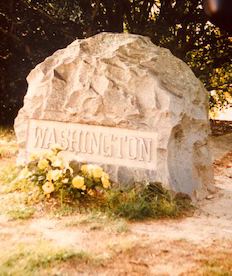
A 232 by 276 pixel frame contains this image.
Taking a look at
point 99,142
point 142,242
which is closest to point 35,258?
point 142,242

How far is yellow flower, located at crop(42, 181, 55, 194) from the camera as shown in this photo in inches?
128

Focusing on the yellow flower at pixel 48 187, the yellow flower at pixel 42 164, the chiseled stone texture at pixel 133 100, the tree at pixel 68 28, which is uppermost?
the tree at pixel 68 28

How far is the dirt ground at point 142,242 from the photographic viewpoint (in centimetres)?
202

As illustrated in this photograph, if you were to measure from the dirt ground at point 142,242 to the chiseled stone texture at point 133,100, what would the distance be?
2.32ft

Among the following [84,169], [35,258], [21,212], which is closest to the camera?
[35,258]

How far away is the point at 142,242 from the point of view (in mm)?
2467

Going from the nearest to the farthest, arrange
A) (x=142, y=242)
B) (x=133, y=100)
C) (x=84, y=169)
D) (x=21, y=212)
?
(x=142, y=242) → (x=21, y=212) → (x=84, y=169) → (x=133, y=100)

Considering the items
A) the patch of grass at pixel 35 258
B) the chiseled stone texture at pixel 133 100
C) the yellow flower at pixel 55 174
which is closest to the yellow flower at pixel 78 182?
the yellow flower at pixel 55 174

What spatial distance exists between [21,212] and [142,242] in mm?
1210

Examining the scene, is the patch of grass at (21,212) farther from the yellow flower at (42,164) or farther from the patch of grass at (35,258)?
the patch of grass at (35,258)

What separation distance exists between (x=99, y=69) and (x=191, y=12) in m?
5.36

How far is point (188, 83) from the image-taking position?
413 centimetres

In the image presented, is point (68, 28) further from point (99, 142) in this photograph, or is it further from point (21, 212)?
point (21, 212)

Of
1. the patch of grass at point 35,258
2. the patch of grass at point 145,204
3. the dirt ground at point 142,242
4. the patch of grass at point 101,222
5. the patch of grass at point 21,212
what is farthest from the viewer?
the patch of grass at point 145,204
